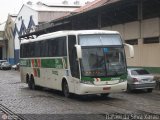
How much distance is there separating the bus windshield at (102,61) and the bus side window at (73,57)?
1.63 feet

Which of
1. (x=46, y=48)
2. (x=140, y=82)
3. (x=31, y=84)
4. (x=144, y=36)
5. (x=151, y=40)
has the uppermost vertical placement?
(x=144, y=36)

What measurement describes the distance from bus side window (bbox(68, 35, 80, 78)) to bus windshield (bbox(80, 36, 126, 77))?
0.50 meters

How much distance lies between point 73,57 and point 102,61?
1.38 metres

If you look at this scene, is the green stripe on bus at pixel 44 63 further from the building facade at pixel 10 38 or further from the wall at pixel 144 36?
the building facade at pixel 10 38

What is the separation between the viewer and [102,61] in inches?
780

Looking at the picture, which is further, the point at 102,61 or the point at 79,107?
the point at 102,61

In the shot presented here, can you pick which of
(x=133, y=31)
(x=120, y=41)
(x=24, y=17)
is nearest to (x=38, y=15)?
(x=24, y=17)

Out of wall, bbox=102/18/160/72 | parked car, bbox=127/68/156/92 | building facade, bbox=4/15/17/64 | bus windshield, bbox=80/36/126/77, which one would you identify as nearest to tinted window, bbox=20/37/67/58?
bus windshield, bbox=80/36/126/77

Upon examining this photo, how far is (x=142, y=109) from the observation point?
54.5 feet

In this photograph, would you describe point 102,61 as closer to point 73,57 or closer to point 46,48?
point 73,57

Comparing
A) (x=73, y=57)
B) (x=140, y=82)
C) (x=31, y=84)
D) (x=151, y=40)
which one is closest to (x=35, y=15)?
(x=151, y=40)

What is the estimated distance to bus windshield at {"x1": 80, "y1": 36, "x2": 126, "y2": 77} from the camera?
19.6 m

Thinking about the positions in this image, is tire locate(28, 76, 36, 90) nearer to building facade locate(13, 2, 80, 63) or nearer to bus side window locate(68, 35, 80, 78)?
bus side window locate(68, 35, 80, 78)

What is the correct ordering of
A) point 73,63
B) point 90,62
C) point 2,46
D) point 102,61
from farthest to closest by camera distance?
point 2,46, point 73,63, point 102,61, point 90,62
